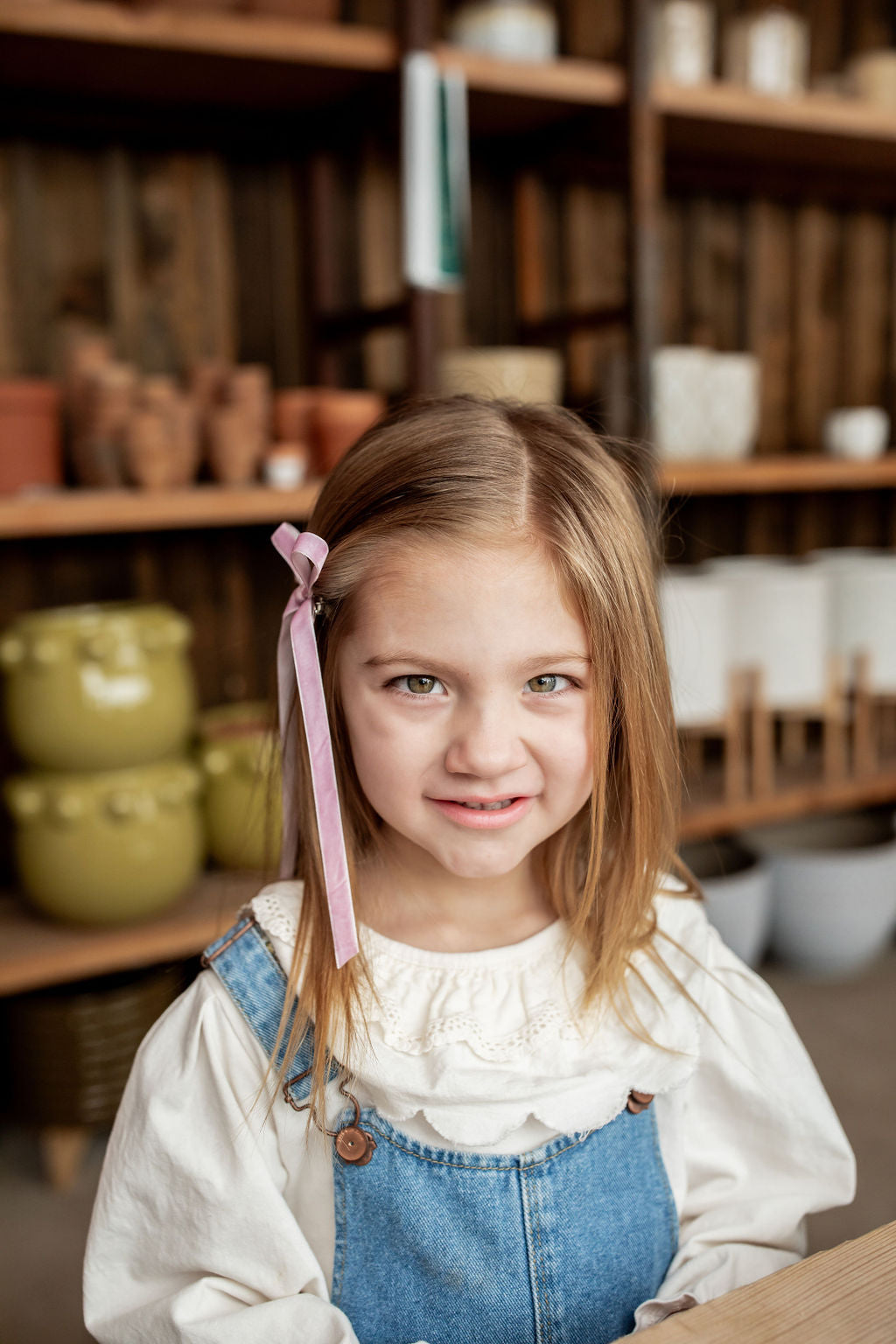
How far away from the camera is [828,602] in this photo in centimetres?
208

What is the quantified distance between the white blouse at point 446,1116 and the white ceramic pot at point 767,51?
1.50 meters

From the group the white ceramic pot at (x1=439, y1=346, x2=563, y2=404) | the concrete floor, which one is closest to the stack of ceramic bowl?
the concrete floor

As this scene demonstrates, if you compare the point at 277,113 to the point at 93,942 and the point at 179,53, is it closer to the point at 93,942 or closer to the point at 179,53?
the point at 179,53

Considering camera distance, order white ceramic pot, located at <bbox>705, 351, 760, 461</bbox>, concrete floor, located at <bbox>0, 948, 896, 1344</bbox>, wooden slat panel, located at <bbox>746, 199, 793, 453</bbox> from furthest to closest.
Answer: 1. wooden slat panel, located at <bbox>746, 199, 793, 453</bbox>
2. white ceramic pot, located at <bbox>705, 351, 760, 461</bbox>
3. concrete floor, located at <bbox>0, 948, 896, 1344</bbox>

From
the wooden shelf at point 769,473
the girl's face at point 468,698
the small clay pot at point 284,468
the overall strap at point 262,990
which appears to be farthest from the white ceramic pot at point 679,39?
the overall strap at point 262,990

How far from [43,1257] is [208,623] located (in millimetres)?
936

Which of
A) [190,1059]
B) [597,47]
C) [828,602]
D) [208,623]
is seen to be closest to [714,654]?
[828,602]

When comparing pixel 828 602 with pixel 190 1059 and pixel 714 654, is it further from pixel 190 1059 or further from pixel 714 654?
pixel 190 1059

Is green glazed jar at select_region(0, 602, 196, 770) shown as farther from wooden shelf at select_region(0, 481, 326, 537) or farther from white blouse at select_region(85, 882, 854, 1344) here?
white blouse at select_region(85, 882, 854, 1344)

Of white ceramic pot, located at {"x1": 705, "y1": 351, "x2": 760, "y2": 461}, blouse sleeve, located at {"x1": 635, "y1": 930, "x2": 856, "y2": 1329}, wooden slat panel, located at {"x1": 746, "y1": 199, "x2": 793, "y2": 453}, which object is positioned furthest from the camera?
wooden slat panel, located at {"x1": 746, "y1": 199, "x2": 793, "y2": 453}

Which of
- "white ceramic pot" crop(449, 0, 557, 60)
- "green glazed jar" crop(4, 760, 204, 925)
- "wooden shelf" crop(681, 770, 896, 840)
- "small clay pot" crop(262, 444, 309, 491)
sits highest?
"white ceramic pot" crop(449, 0, 557, 60)

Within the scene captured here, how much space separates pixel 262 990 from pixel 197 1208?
12cm

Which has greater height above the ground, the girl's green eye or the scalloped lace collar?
the girl's green eye

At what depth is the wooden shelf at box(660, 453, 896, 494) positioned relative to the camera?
1803 millimetres
